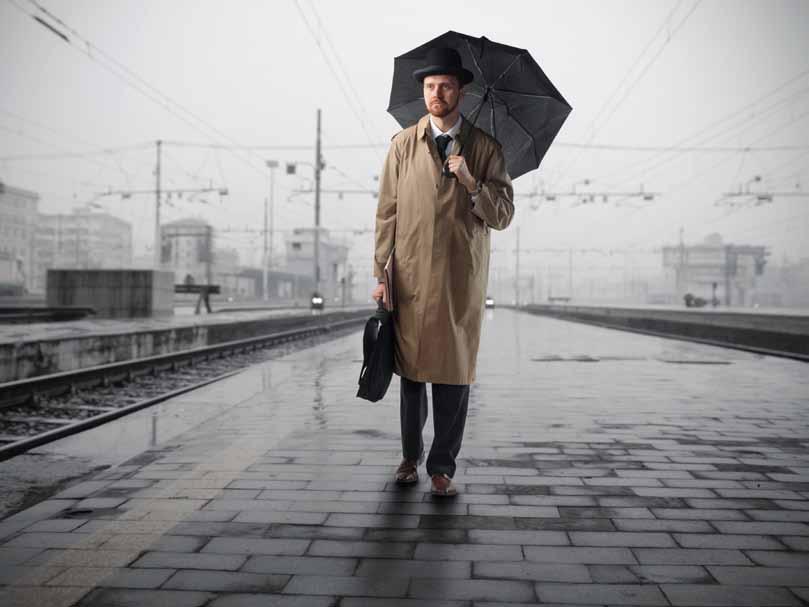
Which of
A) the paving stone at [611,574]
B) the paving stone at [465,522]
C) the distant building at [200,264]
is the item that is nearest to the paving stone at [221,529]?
the paving stone at [465,522]

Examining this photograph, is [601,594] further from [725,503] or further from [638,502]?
[725,503]

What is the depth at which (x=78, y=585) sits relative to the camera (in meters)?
2.23

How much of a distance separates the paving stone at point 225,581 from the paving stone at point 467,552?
1.68ft

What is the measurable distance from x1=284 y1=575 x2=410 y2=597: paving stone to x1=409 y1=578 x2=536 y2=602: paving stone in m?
0.04

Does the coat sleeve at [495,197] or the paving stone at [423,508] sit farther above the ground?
the coat sleeve at [495,197]

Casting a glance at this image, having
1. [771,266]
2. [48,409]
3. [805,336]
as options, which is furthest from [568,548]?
[771,266]

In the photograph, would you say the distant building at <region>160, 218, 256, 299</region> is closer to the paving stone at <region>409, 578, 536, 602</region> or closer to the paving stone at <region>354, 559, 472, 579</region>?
the paving stone at <region>354, 559, 472, 579</region>

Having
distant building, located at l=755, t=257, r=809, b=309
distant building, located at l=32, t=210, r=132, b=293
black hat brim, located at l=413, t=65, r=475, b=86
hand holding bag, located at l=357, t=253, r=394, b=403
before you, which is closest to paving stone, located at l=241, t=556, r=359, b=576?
hand holding bag, located at l=357, t=253, r=394, b=403

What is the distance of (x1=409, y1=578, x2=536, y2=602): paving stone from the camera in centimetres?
213

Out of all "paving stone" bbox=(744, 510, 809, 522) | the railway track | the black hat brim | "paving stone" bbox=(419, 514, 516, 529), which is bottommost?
the railway track

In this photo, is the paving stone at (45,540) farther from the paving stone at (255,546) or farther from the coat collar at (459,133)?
the coat collar at (459,133)

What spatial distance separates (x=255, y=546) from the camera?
2572 mm

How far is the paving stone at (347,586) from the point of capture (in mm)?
2166

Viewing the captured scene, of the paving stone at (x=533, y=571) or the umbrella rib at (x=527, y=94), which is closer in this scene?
the paving stone at (x=533, y=571)
